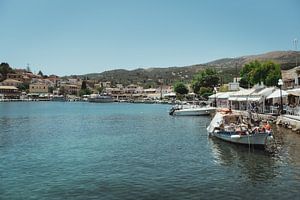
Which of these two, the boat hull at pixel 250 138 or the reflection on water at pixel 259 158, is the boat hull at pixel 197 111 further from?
Answer: the boat hull at pixel 250 138

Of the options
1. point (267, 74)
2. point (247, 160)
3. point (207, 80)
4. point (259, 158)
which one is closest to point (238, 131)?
point (259, 158)

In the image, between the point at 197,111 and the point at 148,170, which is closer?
the point at 148,170

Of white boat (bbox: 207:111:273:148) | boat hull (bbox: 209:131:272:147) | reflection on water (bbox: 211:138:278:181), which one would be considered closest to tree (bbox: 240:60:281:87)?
white boat (bbox: 207:111:273:148)

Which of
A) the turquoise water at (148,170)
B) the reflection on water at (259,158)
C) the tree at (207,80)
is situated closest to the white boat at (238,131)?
the reflection on water at (259,158)

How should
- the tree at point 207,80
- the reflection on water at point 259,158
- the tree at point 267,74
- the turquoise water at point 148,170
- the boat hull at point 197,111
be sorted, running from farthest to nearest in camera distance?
1. the tree at point 207,80
2. the tree at point 267,74
3. the boat hull at point 197,111
4. the reflection on water at point 259,158
5. the turquoise water at point 148,170

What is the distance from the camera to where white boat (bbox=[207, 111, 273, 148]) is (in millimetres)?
28141

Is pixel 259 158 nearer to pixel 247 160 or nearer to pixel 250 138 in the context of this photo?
pixel 247 160

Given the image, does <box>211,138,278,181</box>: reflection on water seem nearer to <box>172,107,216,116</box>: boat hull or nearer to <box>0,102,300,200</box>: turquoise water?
<box>0,102,300,200</box>: turquoise water

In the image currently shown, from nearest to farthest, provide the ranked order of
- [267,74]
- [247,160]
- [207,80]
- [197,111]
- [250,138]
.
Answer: [247,160] → [250,138] → [197,111] → [267,74] → [207,80]

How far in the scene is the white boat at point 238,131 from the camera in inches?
1108

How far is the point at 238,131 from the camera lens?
3042cm

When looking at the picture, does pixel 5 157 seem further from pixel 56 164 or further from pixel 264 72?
pixel 264 72

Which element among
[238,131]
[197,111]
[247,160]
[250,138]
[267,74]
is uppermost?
[267,74]

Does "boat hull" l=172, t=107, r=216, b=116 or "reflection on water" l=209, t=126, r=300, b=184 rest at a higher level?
"boat hull" l=172, t=107, r=216, b=116
